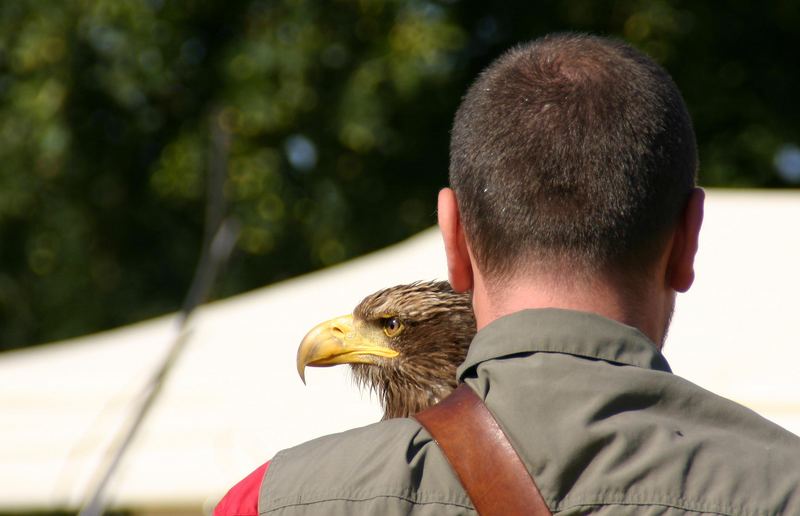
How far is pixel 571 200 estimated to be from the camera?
1.53 meters

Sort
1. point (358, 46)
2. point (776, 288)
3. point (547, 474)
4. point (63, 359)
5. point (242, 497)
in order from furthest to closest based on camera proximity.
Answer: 1. point (358, 46)
2. point (63, 359)
3. point (776, 288)
4. point (242, 497)
5. point (547, 474)

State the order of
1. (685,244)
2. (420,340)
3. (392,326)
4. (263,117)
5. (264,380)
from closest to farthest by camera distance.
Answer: (685,244), (420,340), (392,326), (264,380), (263,117)

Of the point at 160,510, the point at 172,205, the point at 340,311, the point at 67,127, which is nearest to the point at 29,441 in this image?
the point at 160,510

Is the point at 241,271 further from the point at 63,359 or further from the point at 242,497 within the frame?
the point at 242,497

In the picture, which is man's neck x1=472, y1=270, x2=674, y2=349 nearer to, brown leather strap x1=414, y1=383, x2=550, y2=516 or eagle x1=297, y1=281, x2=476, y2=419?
brown leather strap x1=414, y1=383, x2=550, y2=516

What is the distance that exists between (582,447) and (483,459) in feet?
0.37

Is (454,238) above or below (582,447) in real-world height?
above

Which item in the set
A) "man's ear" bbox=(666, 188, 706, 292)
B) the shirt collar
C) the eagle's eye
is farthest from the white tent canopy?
the shirt collar

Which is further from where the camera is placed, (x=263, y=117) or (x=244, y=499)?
(x=263, y=117)

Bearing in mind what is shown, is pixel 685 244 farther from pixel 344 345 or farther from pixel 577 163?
pixel 344 345

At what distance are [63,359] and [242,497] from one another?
479 centimetres

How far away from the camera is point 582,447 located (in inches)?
53.7

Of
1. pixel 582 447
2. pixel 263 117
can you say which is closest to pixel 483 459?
pixel 582 447

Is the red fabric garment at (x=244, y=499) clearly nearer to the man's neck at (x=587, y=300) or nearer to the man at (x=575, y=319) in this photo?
the man at (x=575, y=319)
